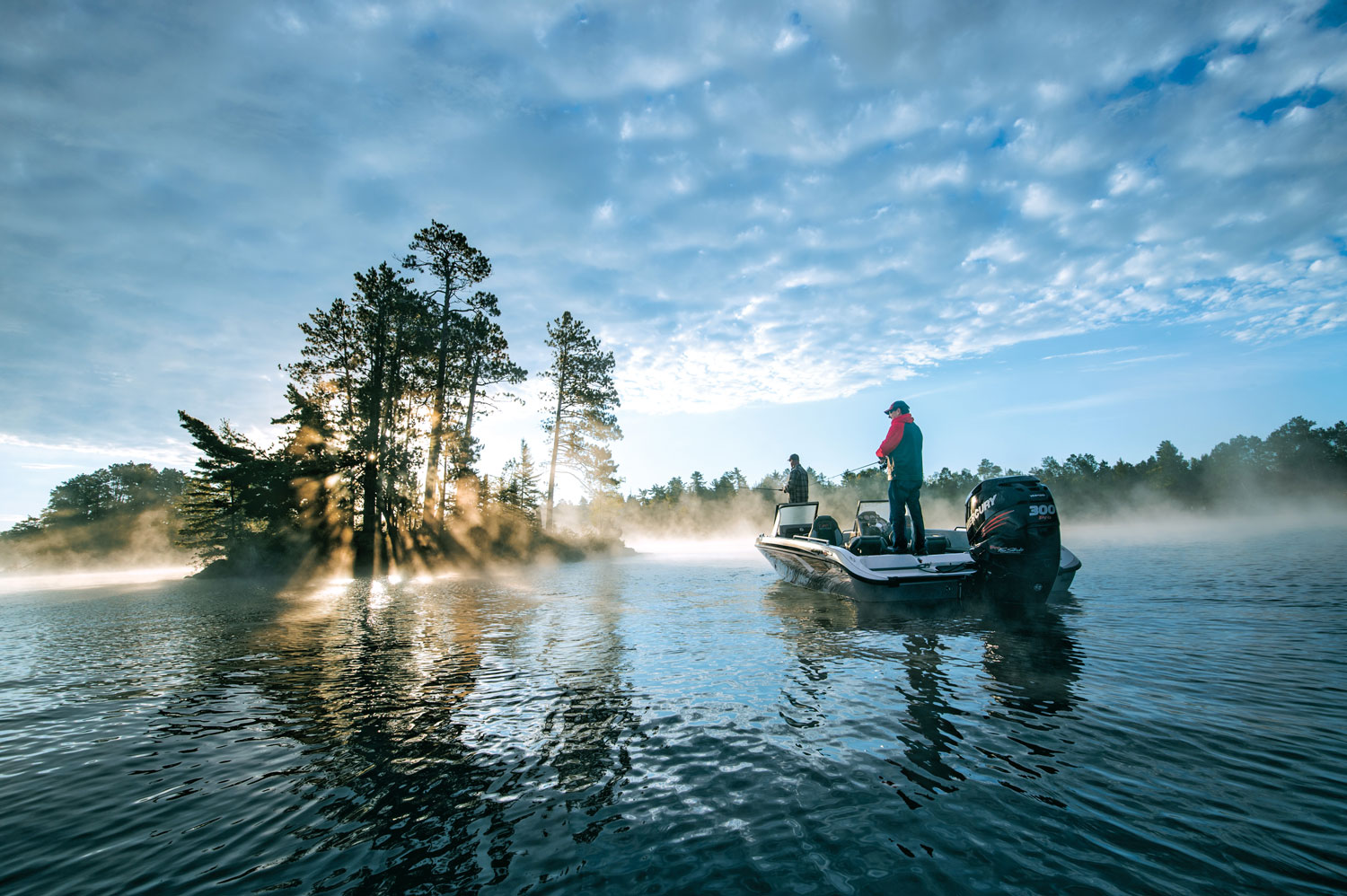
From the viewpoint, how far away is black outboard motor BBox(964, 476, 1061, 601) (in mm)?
7793

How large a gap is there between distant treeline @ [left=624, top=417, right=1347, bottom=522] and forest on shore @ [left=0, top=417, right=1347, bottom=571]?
6.1 inches

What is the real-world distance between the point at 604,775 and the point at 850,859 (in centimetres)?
155

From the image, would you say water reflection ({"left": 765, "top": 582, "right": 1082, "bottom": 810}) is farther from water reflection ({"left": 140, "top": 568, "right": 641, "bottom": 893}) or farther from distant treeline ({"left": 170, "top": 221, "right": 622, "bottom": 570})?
distant treeline ({"left": 170, "top": 221, "right": 622, "bottom": 570})

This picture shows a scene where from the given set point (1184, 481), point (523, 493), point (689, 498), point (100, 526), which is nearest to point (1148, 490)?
point (1184, 481)

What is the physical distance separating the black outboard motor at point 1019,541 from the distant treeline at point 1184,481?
69486 millimetres

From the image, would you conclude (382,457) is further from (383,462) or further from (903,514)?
(903,514)

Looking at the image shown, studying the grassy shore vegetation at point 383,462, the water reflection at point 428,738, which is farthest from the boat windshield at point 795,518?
the grassy shore vegetation at point 383,462

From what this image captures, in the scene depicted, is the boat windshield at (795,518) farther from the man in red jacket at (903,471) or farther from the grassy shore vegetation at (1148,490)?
the grassy shore vegetation at (1148,490)

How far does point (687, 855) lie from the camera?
8.18ft

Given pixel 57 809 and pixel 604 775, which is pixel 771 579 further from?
pixel 57 809

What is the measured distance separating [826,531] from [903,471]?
139 inches

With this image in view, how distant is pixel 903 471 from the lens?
995cm

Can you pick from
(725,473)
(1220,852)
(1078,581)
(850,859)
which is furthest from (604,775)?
(725,473)

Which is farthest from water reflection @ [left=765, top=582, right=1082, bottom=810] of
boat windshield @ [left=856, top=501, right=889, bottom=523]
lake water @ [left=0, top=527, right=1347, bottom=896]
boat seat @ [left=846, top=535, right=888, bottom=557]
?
boat windshield @ [left=856, top=501, right=889, bottom=523]
